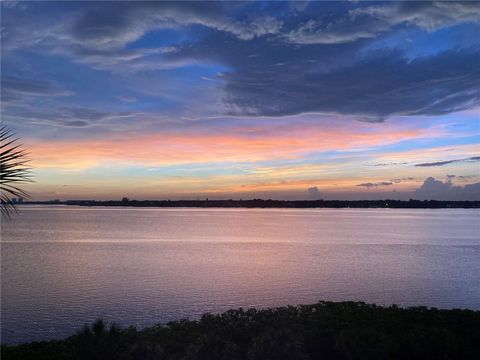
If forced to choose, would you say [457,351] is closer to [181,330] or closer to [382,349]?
[382,349]

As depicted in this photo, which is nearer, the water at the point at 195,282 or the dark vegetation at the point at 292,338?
the dark vegetation at the point at 292,338

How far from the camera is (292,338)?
13.9m

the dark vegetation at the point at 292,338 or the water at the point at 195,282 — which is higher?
the dark vegetation at the point at 292,338

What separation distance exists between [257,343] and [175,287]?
75.1 feet

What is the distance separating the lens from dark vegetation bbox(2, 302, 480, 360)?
12.7 meters

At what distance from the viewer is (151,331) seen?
61.4 feet

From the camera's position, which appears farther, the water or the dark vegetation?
the water

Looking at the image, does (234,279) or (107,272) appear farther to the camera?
(107,272)

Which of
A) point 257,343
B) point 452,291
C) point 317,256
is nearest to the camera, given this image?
point 257,343

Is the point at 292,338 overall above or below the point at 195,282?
above

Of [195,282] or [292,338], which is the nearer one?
[292,338]

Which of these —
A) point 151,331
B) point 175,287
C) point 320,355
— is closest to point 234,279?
point 175,287

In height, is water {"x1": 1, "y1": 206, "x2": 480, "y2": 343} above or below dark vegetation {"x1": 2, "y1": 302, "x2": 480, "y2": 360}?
below

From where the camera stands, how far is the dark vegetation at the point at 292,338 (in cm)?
1272
